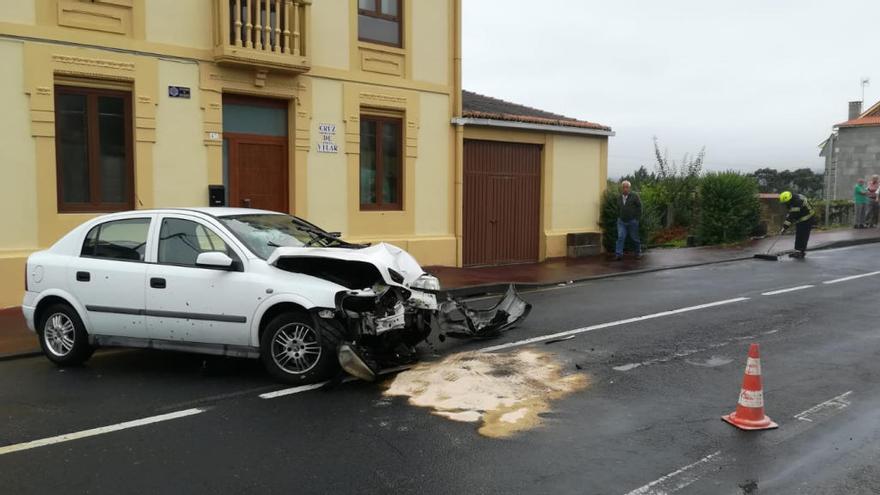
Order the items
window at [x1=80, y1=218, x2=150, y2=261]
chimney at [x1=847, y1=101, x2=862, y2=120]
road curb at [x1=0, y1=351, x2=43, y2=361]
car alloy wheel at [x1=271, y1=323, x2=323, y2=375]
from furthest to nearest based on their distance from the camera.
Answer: chimney at [x1=847, y1=101, x2=862, y2=120] → road curb at [x1=0, y1=351, x2=43, y2=361] → window at [x1=80, y1=218, x2=150, y2=261] → car alloy wheel at [x1=271, y1=323, x2=323, y2=375]

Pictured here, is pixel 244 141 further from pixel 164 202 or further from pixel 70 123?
pixel 70 123

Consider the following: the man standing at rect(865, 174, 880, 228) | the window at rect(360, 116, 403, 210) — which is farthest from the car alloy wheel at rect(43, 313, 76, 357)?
the man standing at rect(865, 174, 880, 228)

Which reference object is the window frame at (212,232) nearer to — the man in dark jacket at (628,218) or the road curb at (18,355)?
the road curb at (18,355)

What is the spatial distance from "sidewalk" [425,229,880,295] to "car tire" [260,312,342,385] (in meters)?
5.75

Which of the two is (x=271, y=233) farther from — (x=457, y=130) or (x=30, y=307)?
(x=457, y=130)

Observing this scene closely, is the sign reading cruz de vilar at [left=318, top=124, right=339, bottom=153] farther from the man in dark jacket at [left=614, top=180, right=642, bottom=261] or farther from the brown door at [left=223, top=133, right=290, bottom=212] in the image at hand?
the man in dark jacket at [left=614, top=180, right=642, bottom=261]

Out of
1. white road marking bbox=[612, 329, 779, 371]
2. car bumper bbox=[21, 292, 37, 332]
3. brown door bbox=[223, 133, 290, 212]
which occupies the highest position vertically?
brown door bbox=[223, 133, 290, 212]

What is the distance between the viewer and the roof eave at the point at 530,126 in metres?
15.8

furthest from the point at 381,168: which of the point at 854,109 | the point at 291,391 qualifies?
the point at 854,109

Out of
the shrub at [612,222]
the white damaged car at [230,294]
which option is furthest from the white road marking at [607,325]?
the shrub at [612,222]

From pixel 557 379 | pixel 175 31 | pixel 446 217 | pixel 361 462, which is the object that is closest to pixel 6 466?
pixel 361 462

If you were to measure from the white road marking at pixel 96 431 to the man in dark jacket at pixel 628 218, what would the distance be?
13028mm

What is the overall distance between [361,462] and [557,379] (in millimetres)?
2484

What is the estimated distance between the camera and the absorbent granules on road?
18.4ft
